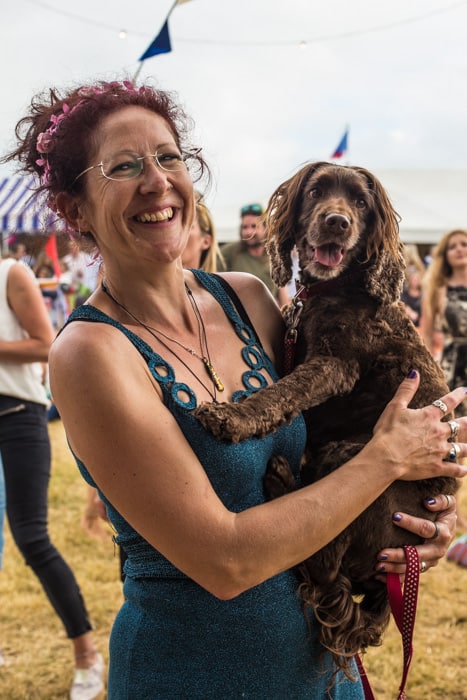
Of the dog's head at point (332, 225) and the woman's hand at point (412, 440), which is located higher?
the dog's head at point (332, 225)

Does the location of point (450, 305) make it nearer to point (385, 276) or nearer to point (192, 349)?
point (385, 276)

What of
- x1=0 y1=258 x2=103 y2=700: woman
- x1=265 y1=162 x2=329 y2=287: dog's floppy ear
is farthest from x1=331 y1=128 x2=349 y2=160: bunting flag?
x1=265 y1=162 x2=329 y2=287: dog's floppy ear

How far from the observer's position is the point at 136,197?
160cm

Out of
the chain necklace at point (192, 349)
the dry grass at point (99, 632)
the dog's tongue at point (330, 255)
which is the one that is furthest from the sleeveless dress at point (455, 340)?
the chain necklace at point (192, 349)

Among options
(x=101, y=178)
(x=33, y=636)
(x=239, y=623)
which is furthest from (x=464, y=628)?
(x=101, y=178)

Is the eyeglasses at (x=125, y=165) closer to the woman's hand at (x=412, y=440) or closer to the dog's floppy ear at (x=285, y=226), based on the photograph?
the woman's hand at (x=412, y=440)

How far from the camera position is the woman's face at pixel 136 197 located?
159 centimetres

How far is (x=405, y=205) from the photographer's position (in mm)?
16844

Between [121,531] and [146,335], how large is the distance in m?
0.44

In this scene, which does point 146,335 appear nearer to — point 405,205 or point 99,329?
point 99,329

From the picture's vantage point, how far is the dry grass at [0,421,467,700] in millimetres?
3699

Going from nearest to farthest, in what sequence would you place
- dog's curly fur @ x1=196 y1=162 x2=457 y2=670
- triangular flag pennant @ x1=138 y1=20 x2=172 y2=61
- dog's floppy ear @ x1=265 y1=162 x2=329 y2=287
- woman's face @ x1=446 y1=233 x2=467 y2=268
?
dog's curly fur @ x1=196 y1=162 x2=457 y2=670 → dog's floppy ear @ x1=265 y1=162 x2=329 y2=287 → triangular flag pennant @ x1=138 y1=20 x2=172 y2=61 → woman's face @ x1=446 y1=233 x2=467 y2=268

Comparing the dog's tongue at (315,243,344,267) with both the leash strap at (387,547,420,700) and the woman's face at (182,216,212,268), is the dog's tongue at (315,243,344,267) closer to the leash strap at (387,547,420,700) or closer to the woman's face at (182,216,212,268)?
the leash strap at (387,547,420,700)

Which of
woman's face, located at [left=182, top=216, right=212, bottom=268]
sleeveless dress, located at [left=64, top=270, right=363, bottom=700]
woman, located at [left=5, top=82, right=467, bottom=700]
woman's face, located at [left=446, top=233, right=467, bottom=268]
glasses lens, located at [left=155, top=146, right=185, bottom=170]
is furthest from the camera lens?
woman's face, located at [left=446, top=233, right=467, bottom=268]
